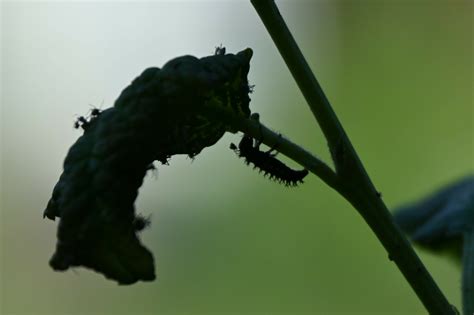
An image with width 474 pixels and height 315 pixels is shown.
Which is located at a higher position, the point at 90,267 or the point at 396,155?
the point at 396,155

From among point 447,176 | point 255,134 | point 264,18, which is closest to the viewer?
point 264,18

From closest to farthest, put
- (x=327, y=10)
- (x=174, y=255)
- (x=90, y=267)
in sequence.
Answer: (x=90, y=267) → (x=174, y=255) → (x=327, y=10)

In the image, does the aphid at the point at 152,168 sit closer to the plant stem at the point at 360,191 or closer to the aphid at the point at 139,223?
the aphid at the point at 139,223

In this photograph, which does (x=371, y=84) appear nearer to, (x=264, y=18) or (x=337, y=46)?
(x=337, y=46)

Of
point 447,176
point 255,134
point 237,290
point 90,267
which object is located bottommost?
point 90,267

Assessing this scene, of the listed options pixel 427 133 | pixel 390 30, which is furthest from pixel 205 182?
pixel 390 30

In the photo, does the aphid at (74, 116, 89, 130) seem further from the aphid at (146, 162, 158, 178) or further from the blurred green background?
the blurred green background
